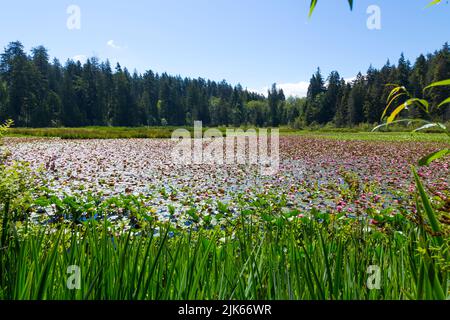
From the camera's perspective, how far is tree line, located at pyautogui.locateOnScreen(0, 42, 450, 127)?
155ft

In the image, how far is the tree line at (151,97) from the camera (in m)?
47.3

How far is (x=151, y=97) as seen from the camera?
9200 centimetres

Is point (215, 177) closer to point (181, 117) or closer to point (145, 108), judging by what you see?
point (145, 108)

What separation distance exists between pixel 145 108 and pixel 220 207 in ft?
256

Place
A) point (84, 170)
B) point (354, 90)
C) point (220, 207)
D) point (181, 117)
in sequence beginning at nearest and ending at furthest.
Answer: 1. point (220, 207)
2. point (84, 170)
3. point (354, 90)
4. point (181, 117)

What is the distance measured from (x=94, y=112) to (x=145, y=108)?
579 inches

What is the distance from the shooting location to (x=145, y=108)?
78.3 meters

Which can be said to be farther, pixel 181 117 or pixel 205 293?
pixel 181 117

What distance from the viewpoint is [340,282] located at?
1.11m
